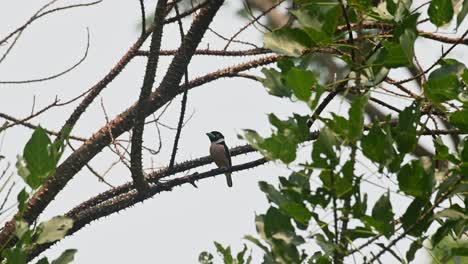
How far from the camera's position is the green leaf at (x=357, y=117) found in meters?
2.38

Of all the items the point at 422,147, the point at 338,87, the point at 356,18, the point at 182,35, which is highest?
the point at 422,147

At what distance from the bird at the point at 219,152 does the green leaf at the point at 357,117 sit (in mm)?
2753

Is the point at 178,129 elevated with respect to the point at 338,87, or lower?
elevated

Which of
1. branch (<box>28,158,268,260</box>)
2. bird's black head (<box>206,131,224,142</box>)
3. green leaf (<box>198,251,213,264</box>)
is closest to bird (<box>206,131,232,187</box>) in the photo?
bird's black head (<box>206,131,224,142</box>)

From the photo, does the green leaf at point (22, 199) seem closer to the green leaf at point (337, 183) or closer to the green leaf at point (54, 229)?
the green leaf at point (54, 229)

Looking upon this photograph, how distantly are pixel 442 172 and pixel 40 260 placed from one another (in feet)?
3.87

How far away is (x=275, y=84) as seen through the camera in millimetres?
2525

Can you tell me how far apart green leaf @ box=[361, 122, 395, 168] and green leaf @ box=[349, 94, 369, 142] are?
0.15 ft

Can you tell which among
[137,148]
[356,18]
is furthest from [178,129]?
[356,18]

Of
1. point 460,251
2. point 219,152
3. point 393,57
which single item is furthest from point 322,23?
point 219,152

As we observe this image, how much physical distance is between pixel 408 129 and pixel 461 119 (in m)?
0.32

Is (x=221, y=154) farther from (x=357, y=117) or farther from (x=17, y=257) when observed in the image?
(x=357, y=117)

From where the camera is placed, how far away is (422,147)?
7633 mm

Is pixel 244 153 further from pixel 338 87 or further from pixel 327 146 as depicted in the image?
pixel 327 146
